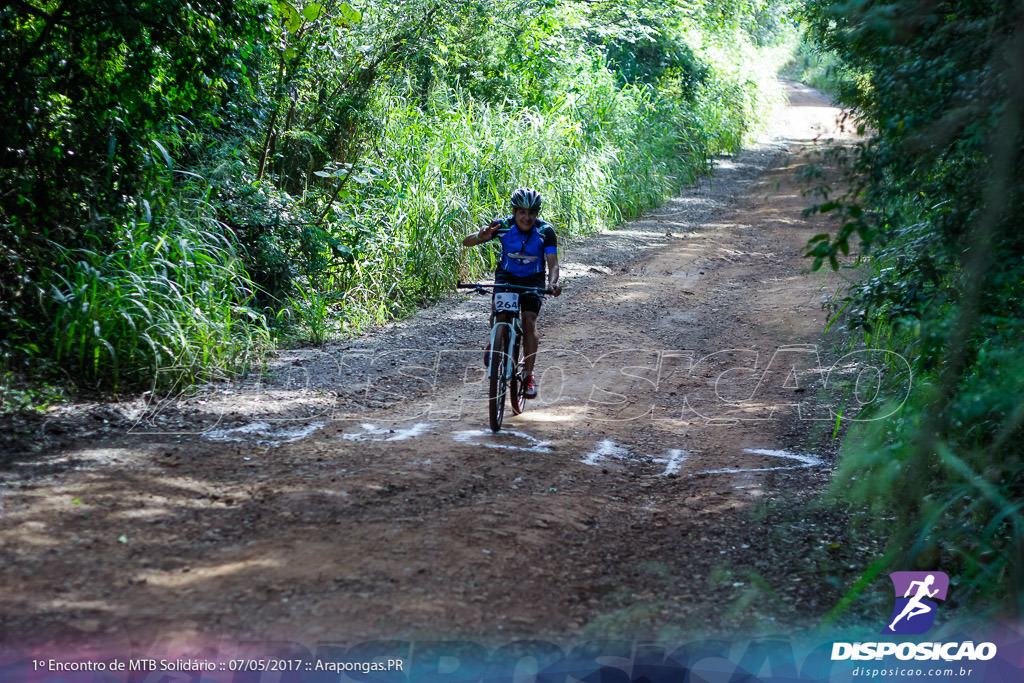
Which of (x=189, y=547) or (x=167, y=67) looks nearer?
(x=189, y=547)

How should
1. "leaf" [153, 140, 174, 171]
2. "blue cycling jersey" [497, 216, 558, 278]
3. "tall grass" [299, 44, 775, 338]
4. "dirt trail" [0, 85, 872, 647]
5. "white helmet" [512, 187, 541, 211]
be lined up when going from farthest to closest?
"tall grass" [299, 44, 775, 338] → "leaf" [153, 140, 174, 171] → "blue cycling jersey" [497, 216, 558, 278] → "white helmet" [512, 187, 541, 211] → "dirt trail" [0, 85, 872, 647]

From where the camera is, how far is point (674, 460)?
6348 millimetres

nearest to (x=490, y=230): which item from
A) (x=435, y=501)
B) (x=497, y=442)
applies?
(x=497, y=442)

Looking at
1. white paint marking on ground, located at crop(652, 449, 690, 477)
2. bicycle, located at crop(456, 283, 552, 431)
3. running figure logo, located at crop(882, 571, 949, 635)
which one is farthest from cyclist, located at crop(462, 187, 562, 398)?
running figure logo, located at crop(882, 571, 949, 635)

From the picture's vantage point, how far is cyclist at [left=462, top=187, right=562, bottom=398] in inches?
268

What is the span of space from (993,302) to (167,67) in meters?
6.84

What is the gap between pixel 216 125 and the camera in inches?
371

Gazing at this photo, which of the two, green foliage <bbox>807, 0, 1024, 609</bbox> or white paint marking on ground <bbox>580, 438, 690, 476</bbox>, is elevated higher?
green foliage <bbox>807, 0, 1024, 609</bbox>

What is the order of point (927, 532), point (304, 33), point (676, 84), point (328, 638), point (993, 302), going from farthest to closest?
point (676, 84), point (304, 33), point (993, 302), point (927, 532), point (328, 638)

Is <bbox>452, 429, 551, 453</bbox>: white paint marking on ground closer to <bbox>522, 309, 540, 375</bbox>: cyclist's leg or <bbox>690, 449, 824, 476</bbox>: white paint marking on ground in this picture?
<bbox>522, 309, 540, 375</bbox>: cyclist's leg

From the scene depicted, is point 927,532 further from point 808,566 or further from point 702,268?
point 702,268

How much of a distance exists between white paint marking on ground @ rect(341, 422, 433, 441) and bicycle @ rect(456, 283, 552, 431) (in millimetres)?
558

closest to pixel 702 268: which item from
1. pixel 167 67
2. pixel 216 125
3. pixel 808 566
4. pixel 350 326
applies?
pixel 350 326

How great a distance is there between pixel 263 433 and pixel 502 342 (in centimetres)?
194
